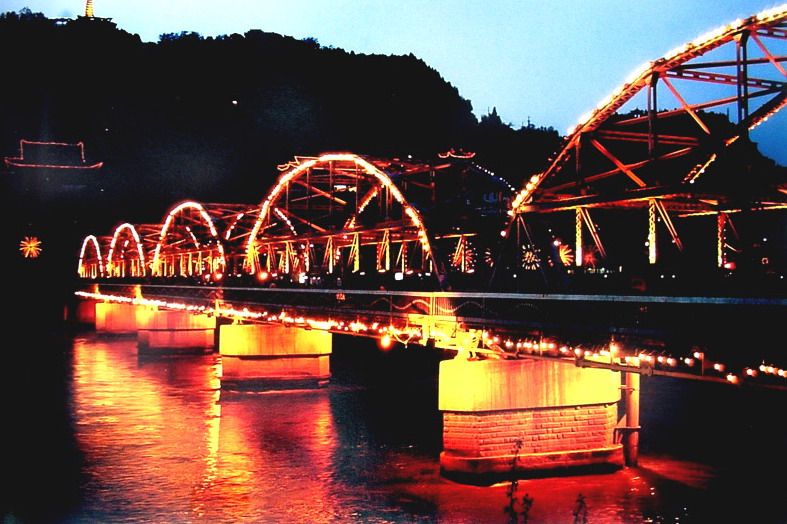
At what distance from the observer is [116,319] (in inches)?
4328

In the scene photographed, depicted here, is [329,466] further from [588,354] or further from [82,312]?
[82,312]

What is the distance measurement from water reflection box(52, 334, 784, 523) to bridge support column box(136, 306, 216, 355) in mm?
26484

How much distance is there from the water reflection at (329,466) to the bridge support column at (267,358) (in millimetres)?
1830

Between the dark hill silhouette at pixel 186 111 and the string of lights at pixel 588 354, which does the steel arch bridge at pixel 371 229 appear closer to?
the string of lights at pixel 588 354

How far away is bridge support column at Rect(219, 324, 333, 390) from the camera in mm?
56812

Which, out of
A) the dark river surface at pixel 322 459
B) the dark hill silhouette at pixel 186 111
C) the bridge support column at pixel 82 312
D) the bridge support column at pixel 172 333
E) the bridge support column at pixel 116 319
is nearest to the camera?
A: the dark river surface at pixel 322 459

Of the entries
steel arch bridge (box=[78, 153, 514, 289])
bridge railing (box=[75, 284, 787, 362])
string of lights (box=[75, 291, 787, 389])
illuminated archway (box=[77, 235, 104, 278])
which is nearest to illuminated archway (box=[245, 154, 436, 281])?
steel arch bridge (box=[78, 153, 514, 289])

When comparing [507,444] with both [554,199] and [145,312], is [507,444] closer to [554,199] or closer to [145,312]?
[554,199]

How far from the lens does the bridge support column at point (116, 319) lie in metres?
110

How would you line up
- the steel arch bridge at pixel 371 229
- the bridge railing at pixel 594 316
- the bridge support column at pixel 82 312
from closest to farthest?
the bridge railing at pixel 594 316, the steel arch bridge at pixel 371 229, the bridge support column at pixel 82 312

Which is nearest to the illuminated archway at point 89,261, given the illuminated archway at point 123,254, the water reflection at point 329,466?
the illuminated archway at point 123,254

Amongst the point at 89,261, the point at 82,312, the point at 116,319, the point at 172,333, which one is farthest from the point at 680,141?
the point at 89,261

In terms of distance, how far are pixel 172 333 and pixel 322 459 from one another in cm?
5528

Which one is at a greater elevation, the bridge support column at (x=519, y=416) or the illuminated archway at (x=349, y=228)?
the illuminated archway at (x=349, y=228)
